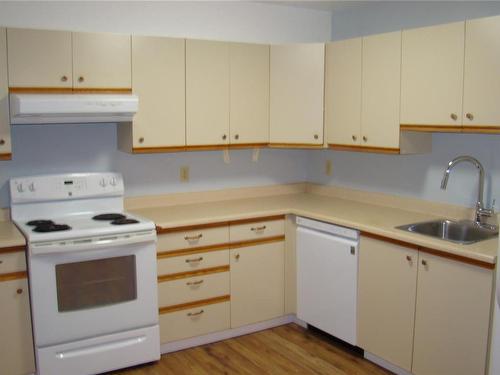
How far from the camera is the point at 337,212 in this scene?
3699 mm

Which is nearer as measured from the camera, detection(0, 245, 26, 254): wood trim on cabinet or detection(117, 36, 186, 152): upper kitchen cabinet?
detection(0, 245, 26, 254): wood trim on cabinet

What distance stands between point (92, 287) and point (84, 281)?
2.2 inches

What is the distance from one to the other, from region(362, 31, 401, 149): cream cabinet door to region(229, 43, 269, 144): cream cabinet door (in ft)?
2.41

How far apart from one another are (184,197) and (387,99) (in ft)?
5.23

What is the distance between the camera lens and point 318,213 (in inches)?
144

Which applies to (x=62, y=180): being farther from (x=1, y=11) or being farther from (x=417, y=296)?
(x=417, y=296)

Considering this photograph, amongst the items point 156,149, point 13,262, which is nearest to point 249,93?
point 156,149

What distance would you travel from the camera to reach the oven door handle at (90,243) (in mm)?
2918

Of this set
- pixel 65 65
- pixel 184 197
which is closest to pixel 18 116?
pixel 65 65

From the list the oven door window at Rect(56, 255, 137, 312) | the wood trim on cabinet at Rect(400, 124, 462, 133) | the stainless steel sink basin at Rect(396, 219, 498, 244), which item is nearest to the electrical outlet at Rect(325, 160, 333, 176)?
the wood trim on cabinet at Rect(400, 124, 462, 133)

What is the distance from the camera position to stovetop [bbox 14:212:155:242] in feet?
9.84

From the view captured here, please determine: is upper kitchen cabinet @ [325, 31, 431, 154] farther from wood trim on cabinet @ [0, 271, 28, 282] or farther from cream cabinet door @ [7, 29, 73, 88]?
wood trim on cabinet @ [0, 271, 28, 282]

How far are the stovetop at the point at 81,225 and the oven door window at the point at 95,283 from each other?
0.57 ft

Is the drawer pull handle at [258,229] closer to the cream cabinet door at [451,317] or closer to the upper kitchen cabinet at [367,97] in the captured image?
the upper kitchen cabinet at [367,97]
